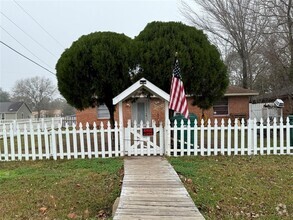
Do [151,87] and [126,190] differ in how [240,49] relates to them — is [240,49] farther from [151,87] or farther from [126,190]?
[126,190]

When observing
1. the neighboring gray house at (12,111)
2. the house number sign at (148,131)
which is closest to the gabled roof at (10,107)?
the neighboring gray house at (12,111)

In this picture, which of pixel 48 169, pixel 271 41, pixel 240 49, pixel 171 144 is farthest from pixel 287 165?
pixel 240 49

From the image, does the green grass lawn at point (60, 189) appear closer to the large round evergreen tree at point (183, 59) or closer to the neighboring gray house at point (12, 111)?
the large round evergreen tree at point (183, 59)

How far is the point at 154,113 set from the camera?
70.5 feet

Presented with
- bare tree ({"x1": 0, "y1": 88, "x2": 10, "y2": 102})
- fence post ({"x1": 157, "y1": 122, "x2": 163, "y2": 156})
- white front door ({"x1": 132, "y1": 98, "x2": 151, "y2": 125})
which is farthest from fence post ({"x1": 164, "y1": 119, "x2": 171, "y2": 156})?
bare tree ({"x1": 0, "y1": 88, "x2": 10, "y2": 102})

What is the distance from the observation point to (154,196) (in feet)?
17.3

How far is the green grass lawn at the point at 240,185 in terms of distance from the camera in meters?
5.23

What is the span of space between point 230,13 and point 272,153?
21229 mm

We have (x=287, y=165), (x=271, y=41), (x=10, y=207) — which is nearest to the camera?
(x=10, y=207)

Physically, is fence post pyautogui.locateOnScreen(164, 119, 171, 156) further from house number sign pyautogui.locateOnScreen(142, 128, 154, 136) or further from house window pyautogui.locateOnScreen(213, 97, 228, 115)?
house window pyautogui.locateOnScreen(213, 97, 228, 115)

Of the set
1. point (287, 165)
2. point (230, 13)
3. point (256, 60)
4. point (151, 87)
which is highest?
point (230, 13)

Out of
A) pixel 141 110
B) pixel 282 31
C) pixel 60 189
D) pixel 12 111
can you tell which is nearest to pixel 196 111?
pixel 141 110

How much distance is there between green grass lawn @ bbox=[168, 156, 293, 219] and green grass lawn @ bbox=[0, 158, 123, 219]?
1695 mm

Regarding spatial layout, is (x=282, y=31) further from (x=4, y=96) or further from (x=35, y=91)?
(x=4, y=96)
